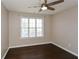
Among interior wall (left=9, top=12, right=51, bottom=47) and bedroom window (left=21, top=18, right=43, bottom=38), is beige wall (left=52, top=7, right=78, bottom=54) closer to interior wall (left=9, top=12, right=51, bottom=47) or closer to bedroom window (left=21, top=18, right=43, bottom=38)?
bedroom window (left=21, top=18, right=43, bottom=38)

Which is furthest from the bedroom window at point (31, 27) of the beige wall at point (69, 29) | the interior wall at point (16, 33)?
the beige wall at point (69, 29)

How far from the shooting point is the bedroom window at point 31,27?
537 centimetres

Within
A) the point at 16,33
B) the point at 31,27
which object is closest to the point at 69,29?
the point at 31,27

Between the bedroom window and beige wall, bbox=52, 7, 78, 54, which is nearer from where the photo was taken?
beige wall, bbox=52, 7, 78, 54

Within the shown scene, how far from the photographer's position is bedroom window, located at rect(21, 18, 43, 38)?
5.37m

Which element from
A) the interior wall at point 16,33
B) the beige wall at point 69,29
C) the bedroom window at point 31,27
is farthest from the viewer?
the bedroom window at point 31,27

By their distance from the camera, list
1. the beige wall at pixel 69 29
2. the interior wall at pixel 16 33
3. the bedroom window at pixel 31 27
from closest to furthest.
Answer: the beige wall at pixel 69 29 → the interior wall at pixel 16 33 → the bedroom window at pixel 31 27

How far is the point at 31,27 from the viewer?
564cm

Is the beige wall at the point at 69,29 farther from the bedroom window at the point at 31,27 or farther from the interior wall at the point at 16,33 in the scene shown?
the interior wall at the point at 16,33

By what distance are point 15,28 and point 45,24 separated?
2257 millimetres

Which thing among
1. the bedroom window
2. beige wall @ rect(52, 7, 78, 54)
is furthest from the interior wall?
beige wall @ rect(52, 7, 78, 54)

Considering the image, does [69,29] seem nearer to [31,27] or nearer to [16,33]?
[31,27]

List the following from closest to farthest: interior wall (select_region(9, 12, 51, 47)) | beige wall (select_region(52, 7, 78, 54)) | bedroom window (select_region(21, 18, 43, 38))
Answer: beige wall (select_region(52, 7, 78, 54)) → interior wall (select_region(9, 12, 51, 47)) → bedroom window (select_region(21, 18, 43, 38))

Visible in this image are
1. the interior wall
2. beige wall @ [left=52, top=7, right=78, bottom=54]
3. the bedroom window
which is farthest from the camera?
the bedroom window
